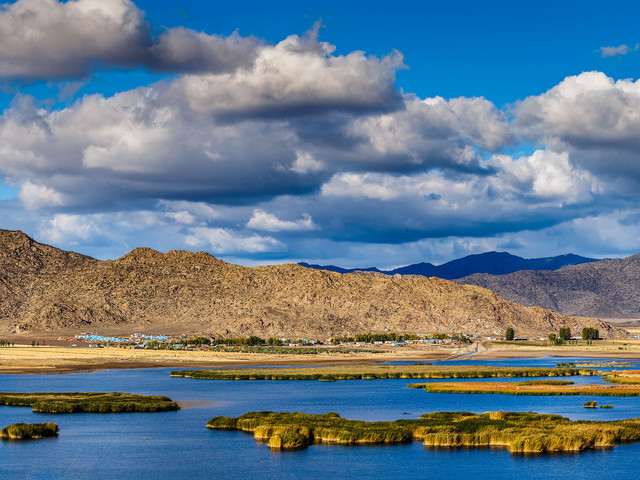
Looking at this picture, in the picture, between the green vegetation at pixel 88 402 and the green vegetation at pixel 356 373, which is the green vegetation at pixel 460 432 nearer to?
the green vegetation at pixel 88 402

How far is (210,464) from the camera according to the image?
63.0 metres

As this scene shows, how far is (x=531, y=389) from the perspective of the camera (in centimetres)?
11162

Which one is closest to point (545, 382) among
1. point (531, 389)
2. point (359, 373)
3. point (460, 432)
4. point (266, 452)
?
point (531, 389)

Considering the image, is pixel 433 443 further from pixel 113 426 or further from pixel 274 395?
pixel 274 395

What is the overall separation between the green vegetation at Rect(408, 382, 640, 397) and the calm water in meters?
3.59

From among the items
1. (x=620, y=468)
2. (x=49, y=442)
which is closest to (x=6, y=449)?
(x=49, y=442)

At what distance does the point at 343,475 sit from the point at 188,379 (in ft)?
286

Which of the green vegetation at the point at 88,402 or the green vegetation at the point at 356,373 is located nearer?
the green vegetation at the point at 88,402

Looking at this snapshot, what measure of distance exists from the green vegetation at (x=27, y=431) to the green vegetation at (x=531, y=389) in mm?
55656

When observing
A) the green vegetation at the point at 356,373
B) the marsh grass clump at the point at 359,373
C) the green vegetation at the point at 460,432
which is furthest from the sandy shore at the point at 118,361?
the green vegetation at the point at 460,432

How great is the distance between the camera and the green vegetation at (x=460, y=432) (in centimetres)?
6638

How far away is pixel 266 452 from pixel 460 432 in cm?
1716

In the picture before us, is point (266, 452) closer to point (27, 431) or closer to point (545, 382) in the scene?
point (27, 431)

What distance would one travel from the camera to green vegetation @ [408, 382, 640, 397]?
350 ft
